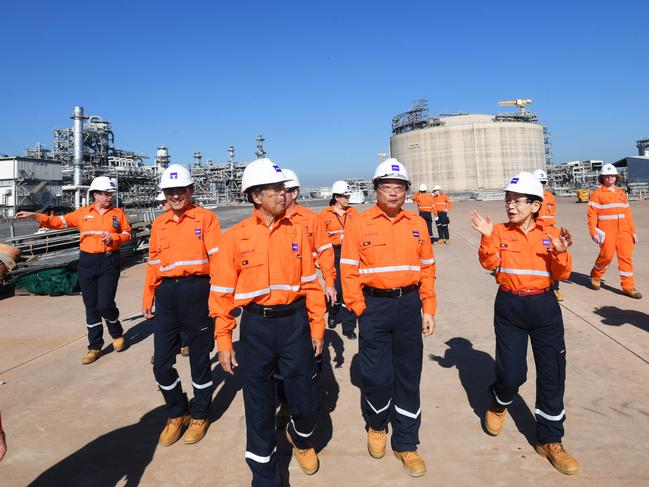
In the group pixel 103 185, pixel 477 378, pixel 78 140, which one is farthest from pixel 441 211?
pixel 78 140

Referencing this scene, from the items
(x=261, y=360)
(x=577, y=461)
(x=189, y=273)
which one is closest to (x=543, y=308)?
(x=577, y=461)

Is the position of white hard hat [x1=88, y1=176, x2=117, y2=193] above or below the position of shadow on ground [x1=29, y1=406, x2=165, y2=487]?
above

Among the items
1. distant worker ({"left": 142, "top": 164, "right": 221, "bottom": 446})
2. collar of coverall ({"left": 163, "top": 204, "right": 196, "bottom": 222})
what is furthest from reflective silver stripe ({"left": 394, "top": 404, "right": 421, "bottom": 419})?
collar of coverall ({"left": 163, "top": 204, "right": 196, "bottom": 222})

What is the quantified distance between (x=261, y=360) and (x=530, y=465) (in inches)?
73.4

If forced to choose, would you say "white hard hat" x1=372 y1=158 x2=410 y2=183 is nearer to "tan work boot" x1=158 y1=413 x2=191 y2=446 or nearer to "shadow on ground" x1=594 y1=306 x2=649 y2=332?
"tan work boot" x1=158 y1=413 x2=191 y2=446

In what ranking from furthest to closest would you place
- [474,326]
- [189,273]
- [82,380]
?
[474,326], [82,380], [189,273]

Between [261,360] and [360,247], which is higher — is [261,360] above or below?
below

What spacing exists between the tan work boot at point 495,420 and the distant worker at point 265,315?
1344 mm

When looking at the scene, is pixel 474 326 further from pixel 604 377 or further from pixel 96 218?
pixel 96 218

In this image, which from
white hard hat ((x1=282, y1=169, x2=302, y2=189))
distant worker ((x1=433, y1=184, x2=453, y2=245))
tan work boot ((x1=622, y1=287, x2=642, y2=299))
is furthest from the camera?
distant worker ((x1=433, y1=184, x2=453, y2=245))

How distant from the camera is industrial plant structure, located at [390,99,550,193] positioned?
68938mm

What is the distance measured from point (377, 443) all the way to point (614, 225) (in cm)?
582

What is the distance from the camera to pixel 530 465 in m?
2.70

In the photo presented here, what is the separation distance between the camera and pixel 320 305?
2.68 meters
